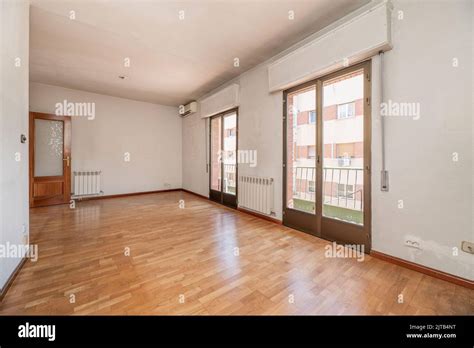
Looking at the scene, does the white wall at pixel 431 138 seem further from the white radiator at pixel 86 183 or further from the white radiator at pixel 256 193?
the white radiator at pixel 86 183

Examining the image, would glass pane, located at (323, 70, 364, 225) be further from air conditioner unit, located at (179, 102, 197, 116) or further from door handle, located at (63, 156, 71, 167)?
door handle, located at (63, 156, 71, 167)

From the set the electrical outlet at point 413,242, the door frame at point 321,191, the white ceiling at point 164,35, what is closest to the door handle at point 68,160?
the white ceiling at point 164,35

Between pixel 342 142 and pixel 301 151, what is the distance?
2.28 feet

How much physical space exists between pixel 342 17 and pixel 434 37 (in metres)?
1.13

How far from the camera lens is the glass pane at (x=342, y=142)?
2.78m

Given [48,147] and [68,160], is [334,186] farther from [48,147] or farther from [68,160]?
[48,147]

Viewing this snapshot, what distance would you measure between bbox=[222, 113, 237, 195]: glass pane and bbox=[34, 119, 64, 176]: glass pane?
4.27m

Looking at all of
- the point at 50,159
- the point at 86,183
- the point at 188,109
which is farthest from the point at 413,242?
the point at 50,159

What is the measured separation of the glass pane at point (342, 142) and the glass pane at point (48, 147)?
20.8 ft

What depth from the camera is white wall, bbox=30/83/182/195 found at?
5688mm

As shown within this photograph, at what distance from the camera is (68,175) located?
5402 mm

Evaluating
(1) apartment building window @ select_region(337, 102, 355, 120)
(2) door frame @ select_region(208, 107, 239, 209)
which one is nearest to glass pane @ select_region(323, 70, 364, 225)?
(1) apartment building window @ select_region(337, 102, 355, 120)

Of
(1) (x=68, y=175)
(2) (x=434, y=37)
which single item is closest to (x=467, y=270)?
(2) (x=434, y=37)

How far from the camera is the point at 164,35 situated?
312 centimetres
